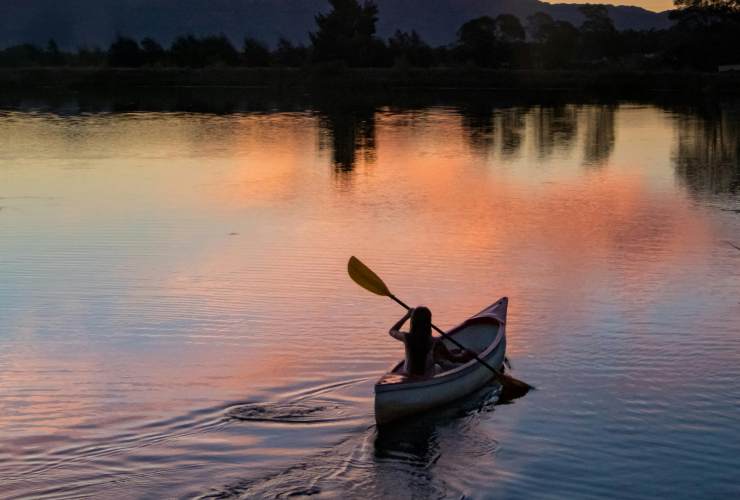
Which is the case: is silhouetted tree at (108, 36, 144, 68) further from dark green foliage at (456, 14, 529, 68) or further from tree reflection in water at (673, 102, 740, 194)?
tree reflection in water at (673, 102, 740, 194)

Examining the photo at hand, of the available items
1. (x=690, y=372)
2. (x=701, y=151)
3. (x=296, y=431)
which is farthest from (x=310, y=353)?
(x=701, y=151)

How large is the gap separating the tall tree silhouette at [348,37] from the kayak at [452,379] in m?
74.2

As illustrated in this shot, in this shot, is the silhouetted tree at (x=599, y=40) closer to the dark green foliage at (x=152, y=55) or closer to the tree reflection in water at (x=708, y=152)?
the dark green foliage at (x=152, y=55)

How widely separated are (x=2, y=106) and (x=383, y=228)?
141 feet

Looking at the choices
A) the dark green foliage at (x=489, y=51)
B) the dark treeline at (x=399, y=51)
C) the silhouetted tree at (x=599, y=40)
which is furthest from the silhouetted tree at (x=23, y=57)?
the silhouetted tree at (x=599, y=40)

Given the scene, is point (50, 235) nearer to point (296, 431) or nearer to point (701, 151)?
point (296, 431)

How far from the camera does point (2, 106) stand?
59219 mm

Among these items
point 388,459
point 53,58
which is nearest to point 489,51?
point 53,58

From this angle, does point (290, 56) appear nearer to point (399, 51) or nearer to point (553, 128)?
point (399, 51)

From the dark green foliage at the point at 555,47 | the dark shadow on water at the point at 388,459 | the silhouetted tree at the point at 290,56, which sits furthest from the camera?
the dark green foliage at the point at 555,47

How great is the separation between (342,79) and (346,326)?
67.5 meters

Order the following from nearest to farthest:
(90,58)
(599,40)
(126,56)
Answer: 1. (126,56)
2. (90,58)
3. (599,40)

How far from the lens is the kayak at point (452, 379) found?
1141 cm

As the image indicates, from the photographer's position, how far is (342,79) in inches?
3194
